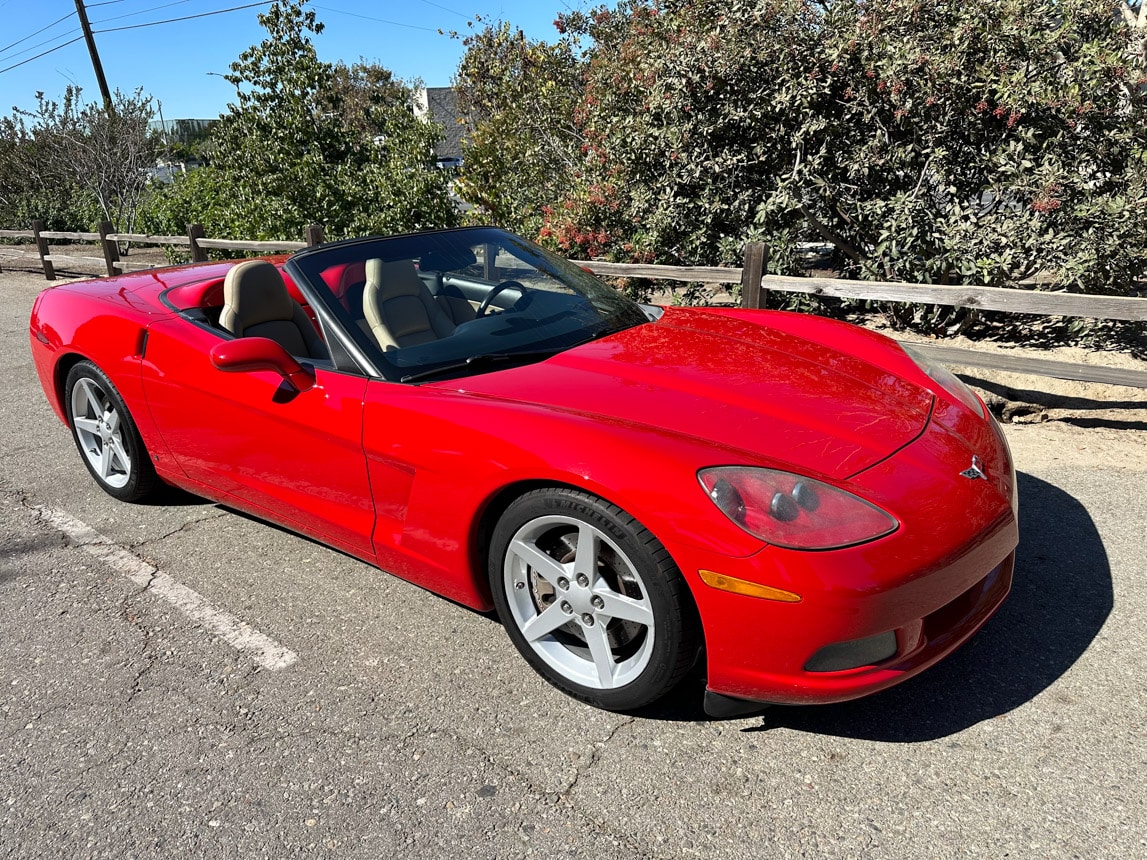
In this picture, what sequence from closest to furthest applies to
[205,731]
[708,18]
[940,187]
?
1. [205,731]
2. [940,187]
3. [708,18]

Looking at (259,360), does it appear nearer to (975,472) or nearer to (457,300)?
(457,300)

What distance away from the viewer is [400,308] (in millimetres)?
3277

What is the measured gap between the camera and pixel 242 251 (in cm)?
1119

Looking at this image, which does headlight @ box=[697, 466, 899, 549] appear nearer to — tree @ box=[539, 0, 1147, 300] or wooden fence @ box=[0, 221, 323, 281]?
tree @ box=[539, 0, 1147, 300]

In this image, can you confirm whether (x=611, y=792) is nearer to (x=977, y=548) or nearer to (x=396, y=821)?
(x=396, y=821)

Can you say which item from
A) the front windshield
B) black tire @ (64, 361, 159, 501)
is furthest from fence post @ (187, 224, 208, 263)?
the front windshield

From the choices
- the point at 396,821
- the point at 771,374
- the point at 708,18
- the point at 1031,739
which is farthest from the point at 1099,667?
the point at 708,18

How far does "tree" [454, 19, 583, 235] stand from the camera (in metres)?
10.6

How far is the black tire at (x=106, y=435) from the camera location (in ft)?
12.8

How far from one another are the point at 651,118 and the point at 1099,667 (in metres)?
6.09

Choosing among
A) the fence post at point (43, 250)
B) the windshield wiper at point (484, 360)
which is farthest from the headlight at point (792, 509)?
the fence post at point (43, 250)

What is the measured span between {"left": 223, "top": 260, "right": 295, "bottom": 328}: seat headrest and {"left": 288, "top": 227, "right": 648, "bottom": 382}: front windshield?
346 millimetres

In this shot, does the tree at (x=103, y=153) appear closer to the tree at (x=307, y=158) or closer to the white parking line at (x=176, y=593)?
the tree at (x=307, y=158)

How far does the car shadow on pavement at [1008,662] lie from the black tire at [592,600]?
1.40 ft
